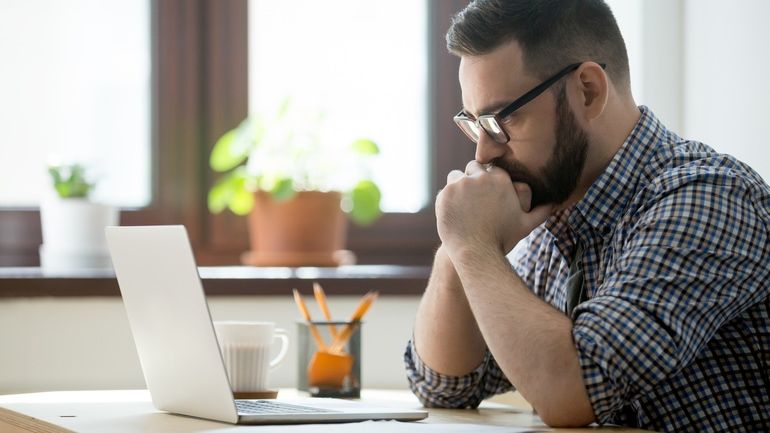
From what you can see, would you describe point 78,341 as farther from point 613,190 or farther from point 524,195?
point 613,190

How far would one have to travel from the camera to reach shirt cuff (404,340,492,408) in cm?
159

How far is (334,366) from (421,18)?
1382 mm

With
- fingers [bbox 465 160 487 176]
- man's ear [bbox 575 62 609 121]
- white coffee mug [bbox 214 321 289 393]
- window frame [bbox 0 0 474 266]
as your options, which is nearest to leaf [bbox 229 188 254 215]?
window frame [bbox 0 0 474 266]

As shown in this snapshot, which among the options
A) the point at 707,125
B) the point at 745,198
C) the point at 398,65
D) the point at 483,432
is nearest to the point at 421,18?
the point at 398,65

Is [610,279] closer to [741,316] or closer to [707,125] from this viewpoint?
[741,316]

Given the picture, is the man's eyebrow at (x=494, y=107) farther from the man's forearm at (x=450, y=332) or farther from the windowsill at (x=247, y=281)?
the windowsill at (x=247, y=281)

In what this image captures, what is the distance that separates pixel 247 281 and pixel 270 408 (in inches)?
43.5

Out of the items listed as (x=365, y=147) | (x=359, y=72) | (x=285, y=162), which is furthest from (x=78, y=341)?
(x=359, y=72)

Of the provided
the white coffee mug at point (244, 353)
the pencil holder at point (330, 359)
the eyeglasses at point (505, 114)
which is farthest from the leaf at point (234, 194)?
the eyeglasses at point (505, 114)

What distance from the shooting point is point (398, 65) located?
2.87m

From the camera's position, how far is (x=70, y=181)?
2.55m

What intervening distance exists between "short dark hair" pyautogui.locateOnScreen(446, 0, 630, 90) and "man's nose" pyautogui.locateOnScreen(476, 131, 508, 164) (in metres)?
0.12

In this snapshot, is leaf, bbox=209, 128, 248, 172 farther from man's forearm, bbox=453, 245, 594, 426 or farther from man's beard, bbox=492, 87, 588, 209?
man's forearm, bbox=453, 245, 594, 426

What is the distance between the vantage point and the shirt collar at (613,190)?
1.49 meters
